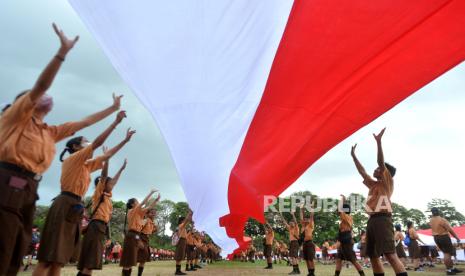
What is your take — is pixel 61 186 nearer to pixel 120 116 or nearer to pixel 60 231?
pixel 60 231

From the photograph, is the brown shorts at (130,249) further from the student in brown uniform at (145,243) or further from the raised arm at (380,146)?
the raised arm at (380,146)

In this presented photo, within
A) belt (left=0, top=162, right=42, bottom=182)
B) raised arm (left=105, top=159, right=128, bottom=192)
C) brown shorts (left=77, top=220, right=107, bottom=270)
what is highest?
raised arm (left=105, top=159, right=128, bottom=192)

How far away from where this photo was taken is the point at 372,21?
11.1 ft

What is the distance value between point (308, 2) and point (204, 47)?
1067 mm

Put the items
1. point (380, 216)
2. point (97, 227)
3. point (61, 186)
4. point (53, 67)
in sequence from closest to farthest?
1. point (53, 67)
2. point (61, 186)
3. point (380, 216)
4. point (97, 227)

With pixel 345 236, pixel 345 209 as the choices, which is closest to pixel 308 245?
pixel 345 236

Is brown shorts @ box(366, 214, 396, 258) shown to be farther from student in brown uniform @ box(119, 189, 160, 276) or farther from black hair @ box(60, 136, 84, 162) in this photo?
student in brown uniform @ box(119, 189, 160, 276)

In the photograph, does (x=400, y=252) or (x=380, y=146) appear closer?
(x=380, y=146)

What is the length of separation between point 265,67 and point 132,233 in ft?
19.7

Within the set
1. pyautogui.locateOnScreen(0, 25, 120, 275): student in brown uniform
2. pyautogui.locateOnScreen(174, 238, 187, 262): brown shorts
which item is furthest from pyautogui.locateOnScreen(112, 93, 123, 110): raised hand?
pyautogui.locateOnScreen(174, 238, 187, 262): brown shorts

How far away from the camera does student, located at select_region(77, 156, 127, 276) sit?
5422 mm

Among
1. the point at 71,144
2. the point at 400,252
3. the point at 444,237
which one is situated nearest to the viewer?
the point at 71,144

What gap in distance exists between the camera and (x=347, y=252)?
9398mm

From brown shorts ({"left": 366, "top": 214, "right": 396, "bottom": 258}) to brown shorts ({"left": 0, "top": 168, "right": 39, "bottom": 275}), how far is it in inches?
170
